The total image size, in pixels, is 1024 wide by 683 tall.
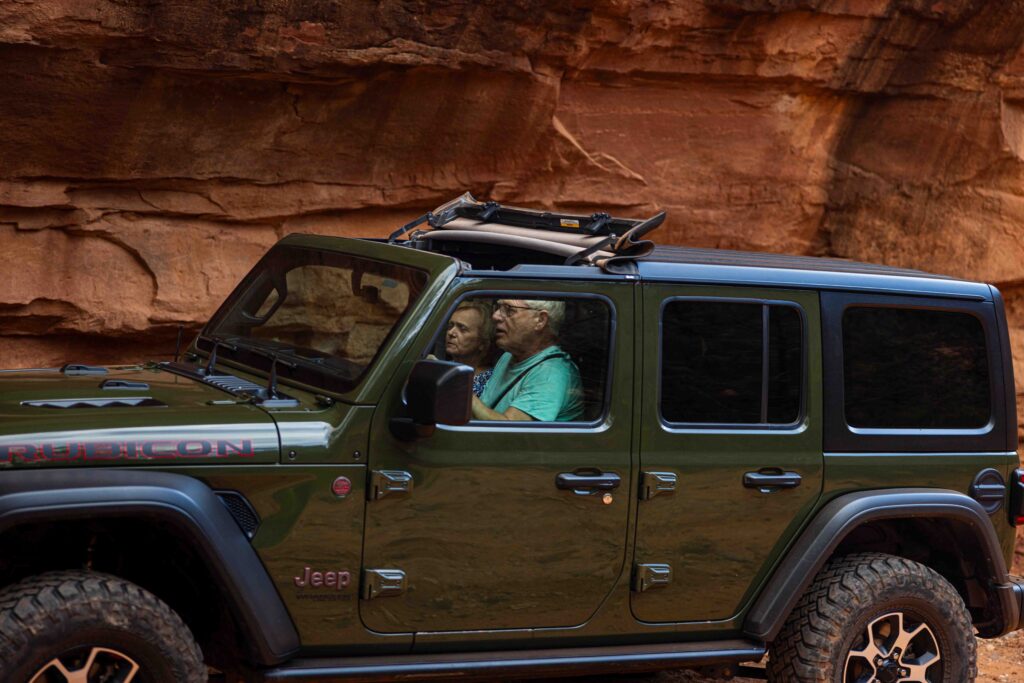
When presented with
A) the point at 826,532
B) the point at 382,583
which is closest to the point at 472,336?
the point at 382,583

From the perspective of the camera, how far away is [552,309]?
432 cm

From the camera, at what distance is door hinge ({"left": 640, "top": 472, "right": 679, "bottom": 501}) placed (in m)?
4.30

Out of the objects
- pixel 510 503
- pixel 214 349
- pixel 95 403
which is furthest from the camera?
pixel 214 349

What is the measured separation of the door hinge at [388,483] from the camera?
3.92m

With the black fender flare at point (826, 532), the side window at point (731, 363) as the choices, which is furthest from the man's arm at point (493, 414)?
the black fender flare at point (826, 532)

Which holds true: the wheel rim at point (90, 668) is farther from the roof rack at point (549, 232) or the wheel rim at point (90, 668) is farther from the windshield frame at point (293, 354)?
the roof rack at point (549, 232)

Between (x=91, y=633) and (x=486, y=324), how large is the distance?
1559 mm

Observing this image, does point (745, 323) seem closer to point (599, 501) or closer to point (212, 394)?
point (599, 501)

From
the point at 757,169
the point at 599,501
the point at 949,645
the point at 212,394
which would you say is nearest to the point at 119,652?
the point at 212,394

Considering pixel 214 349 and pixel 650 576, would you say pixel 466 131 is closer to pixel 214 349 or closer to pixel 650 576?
pixel 214 349

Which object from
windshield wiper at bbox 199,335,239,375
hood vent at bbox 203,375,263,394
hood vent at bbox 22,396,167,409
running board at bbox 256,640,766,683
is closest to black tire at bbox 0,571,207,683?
running board at bbox 256,640,766,683

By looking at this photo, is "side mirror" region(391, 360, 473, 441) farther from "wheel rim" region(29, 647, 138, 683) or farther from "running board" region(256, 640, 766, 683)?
"wheel rim" region(29, 647, 138, 683)

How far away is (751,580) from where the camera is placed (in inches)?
178

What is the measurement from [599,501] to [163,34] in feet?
12.2
